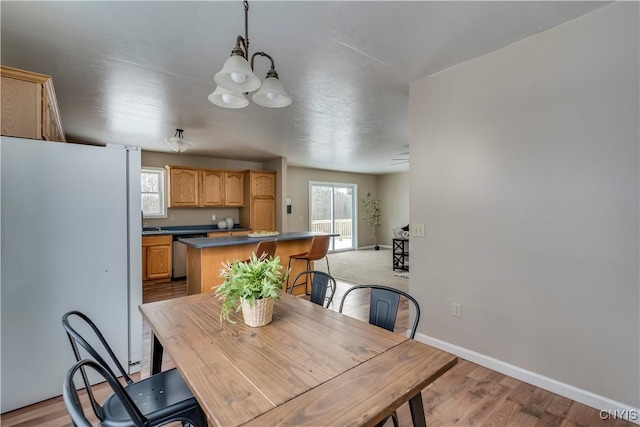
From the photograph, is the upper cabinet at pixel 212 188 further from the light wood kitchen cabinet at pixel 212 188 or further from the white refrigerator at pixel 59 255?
the white refrigerator at pixel 59 255

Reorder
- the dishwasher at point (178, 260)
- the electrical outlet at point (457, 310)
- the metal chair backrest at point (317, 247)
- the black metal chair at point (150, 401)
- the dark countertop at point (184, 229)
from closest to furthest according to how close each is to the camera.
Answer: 1. the black metal chair at point (150, 401)
2. the electrical outlet at point (457, 310)
3. the metal chair backrest at point (317, 247)
4. the dark countertop at point (184, 229)
5. the dishwasher at point (178, 260)

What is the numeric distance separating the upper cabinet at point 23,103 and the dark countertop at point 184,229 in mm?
3584

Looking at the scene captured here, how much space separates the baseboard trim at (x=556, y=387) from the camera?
1811 mm

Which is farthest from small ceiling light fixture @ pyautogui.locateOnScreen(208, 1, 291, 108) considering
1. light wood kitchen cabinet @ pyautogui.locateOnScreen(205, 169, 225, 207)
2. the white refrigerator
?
light wood kitchen cabinet @ pyautogui.locateOnScreen(205, 169, 225, 207)

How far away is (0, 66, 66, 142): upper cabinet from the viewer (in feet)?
6.23

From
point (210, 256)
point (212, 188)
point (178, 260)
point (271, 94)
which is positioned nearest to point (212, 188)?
point (212, 188)

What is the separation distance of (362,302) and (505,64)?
313cm

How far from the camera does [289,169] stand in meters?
8.05

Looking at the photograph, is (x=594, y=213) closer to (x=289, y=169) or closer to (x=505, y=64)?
(x=505, y=64)

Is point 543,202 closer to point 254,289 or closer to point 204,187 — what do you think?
point 254,289

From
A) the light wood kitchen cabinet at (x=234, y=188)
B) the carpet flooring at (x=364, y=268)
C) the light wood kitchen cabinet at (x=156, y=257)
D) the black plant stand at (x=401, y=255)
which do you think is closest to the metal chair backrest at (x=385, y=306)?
the carpet flooring at (x=364, y=268)

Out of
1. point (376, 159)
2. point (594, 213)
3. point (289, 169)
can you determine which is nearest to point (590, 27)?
point (594, 213)

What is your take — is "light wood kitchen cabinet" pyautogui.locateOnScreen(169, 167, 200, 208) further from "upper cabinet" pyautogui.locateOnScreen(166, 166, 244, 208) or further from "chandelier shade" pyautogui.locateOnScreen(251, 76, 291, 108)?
"chandelier shade" pyautogui.locateOnScreen(251, 76, 291, 108)

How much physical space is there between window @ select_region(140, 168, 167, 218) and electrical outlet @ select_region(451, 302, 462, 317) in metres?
5.49
